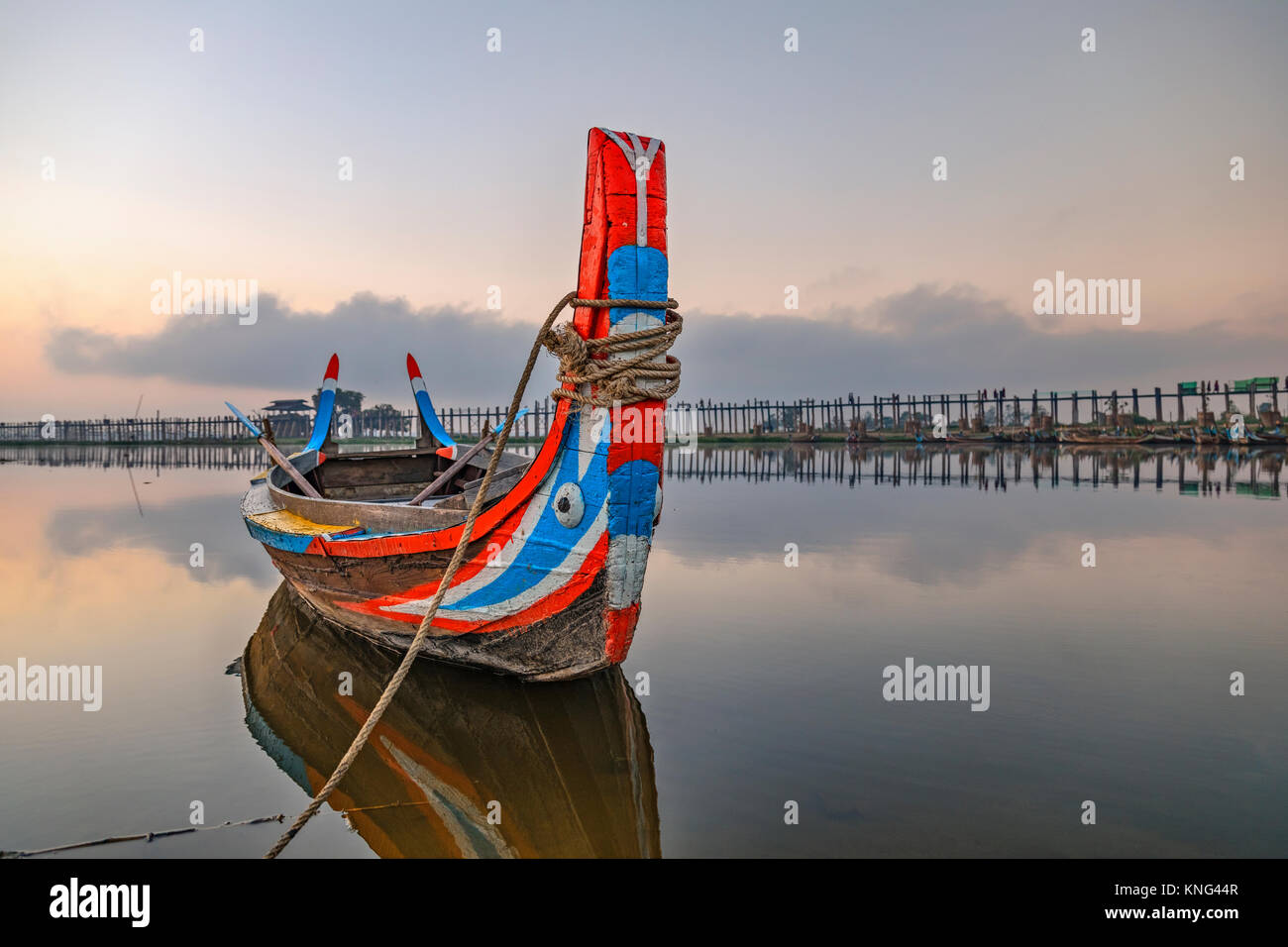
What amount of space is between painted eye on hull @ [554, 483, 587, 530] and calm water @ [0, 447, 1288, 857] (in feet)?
4.52

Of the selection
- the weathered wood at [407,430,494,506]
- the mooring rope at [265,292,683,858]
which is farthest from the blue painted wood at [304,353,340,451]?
the mooring rope at [265,292,683,858]

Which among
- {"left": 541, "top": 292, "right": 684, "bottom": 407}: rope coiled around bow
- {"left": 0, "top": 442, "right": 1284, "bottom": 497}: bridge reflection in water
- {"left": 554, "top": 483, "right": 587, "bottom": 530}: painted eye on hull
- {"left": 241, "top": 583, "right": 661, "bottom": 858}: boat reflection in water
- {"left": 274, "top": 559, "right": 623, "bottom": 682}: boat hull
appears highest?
{"left": 541, "top": 292, "right": 684, "bottom": 407}: rope coiled around bow

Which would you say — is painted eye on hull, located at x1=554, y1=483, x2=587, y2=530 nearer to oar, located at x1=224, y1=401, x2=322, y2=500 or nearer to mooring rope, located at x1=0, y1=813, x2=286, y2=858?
mooring rope, located at x1=0, y1=813, x2=286, y2=858

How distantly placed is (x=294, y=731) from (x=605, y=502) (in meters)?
2.70

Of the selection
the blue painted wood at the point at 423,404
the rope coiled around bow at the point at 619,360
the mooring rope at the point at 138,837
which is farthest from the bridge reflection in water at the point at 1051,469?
the mooring rope at the point at 138,837

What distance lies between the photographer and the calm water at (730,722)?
12.5ft

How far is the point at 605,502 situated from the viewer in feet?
16.1

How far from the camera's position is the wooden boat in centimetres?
480

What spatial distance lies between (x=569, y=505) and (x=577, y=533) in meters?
0.19

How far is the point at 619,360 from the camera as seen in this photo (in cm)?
480

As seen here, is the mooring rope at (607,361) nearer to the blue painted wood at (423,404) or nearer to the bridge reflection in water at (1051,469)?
the blue painted wood at (423,404)
